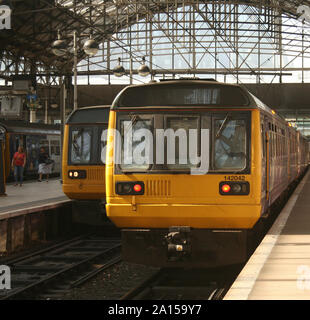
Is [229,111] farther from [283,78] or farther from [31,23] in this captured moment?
[283,78]

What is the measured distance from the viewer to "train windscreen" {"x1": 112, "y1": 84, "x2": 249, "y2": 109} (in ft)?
27.6

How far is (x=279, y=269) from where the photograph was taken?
6.93 meters

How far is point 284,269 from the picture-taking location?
6.93 metres

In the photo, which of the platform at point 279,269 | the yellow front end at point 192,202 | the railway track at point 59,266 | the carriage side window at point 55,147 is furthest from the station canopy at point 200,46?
the yellow front end at point 192,202

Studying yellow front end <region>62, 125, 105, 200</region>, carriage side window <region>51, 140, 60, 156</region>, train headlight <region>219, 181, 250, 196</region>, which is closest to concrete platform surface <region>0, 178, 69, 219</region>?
yellow front end <region>62, 125, 105, 200</region>

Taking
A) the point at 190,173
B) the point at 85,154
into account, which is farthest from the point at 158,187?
the point at 85,154

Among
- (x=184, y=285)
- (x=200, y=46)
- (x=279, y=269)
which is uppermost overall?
(x=200, y=46)

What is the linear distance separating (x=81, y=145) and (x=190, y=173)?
562 cm

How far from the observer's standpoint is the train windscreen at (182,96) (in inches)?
332

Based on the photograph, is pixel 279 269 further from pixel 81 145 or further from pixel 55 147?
pixel 55 147

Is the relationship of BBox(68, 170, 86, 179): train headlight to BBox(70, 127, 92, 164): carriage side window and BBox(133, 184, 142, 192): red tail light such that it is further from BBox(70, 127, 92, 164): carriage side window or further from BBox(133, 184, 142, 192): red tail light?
BBox(133, 184, 142, 192): red tail light

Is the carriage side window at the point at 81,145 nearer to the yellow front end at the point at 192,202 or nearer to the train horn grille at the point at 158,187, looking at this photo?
the yellow front end at the point at 192,202

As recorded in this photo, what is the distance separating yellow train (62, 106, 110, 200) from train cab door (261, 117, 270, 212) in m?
4.59
